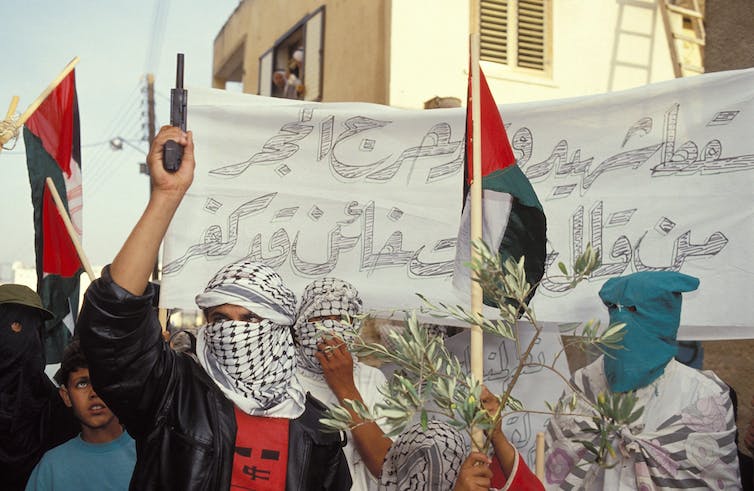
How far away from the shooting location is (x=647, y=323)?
3.00 m

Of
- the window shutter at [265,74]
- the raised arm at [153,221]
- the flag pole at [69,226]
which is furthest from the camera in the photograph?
the window shutter at [265,74]

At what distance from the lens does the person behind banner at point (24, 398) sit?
3.36 metres

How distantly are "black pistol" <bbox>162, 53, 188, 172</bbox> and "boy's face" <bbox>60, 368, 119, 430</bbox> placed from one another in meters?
1.07

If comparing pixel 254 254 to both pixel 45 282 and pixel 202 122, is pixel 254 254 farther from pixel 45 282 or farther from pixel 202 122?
pixel 45 282

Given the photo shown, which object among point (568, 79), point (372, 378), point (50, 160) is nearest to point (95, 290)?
point (372, 378)

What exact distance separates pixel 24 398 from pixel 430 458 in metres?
1.80

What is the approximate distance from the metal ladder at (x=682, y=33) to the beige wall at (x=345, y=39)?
3.23 meters

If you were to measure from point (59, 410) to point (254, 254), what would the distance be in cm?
120

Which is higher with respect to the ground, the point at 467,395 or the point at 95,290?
the point at 95,290

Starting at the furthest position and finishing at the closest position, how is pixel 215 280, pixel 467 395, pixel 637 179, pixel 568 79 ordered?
pixel 568 79, pixel 637 179, pixel 215 280, pixel 467 395

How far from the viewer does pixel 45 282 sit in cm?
449

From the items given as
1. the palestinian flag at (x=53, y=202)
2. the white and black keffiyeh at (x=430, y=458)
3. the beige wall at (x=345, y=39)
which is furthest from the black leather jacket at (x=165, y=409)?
the beige wall at (x=345, y=39)

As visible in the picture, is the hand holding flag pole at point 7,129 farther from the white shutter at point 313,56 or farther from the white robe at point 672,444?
the white shutter at point 313,56

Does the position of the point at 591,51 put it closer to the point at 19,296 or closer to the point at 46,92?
the point at 46,92
